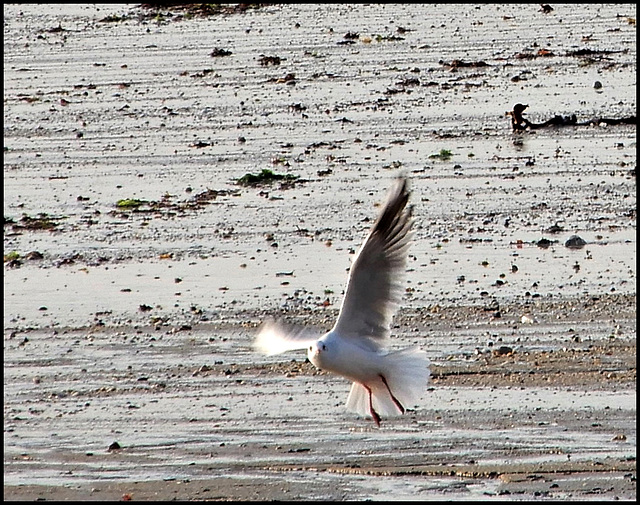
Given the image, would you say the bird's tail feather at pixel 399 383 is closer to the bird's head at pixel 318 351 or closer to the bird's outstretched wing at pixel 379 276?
the bird's outstretched wing at pixel 379 276

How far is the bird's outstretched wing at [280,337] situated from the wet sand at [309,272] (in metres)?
0.40

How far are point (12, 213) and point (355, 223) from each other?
353 centimetres

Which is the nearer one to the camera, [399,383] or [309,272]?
[399,383]

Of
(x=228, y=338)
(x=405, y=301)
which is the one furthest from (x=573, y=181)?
(x=228, y=338)

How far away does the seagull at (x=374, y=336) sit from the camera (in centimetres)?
886

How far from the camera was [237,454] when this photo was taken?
28.6 feet

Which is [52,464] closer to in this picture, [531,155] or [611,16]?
[531,155]

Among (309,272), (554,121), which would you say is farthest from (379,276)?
(554,121)

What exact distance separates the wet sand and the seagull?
0.68ft

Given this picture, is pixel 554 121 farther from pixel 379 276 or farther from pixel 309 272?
pixel 379 276

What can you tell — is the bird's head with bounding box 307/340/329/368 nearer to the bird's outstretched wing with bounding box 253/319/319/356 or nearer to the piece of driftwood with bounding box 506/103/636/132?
the bird's outstretched wing with bounding box 253/319/319/356

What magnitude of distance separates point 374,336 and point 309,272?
3143mm

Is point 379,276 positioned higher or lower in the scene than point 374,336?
higher

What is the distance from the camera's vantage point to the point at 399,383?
355 inches
